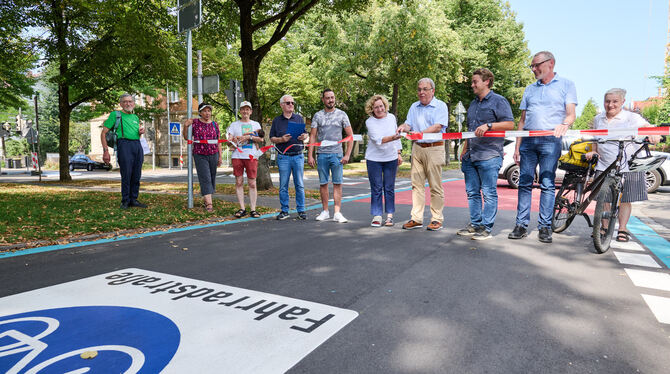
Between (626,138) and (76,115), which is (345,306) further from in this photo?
(76,115)

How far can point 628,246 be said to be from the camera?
4938 millimetres

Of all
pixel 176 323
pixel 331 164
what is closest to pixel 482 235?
pixel 331 164

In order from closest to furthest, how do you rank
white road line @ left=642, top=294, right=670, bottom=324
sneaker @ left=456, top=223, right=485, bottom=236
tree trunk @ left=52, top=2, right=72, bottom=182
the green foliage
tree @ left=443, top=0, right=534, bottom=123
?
white road line @ left=642, top=294, right=670, bottom=324
sneaker @ left=456, top=223, right=485, bottom=236
tree trunk @ left=52, top=2, right=72, bottom=182
tree @ left=443, top=0, right=534, bottom=123
the green foliage

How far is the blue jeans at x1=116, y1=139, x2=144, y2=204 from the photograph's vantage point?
298 inches

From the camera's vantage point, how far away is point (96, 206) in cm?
776

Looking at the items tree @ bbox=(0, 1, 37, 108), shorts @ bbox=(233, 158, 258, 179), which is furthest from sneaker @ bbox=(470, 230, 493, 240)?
tree @ bbox=(0, 1, 37, 108)

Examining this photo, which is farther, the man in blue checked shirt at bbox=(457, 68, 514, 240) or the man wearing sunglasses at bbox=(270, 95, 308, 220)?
the man wearing sunglasses at bbox=(270, 95, 308, 220)

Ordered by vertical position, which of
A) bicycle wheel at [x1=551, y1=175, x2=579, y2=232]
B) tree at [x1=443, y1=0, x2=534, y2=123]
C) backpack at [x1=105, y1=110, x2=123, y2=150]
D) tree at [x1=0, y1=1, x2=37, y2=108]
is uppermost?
tree at [x1=443, y1=0, x2=534, y2=123]

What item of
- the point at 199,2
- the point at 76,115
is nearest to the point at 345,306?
the point at 199,2

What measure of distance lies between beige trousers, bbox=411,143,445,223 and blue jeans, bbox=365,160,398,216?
381 mm

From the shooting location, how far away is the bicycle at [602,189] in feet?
14.8

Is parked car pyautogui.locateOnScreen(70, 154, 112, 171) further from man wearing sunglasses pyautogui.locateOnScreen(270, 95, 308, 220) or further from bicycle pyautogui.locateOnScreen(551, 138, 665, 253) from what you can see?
bicycle pyautogui.locateOnScreen(551, 138, 665, 253)

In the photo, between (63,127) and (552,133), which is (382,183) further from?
(63,127)

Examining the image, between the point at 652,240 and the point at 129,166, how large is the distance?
8.28 meters
